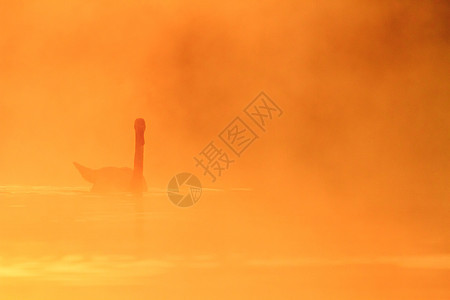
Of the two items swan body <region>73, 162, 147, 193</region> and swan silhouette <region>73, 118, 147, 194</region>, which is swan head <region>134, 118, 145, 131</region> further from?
swan body <region>73, 162, 147, 193</region>

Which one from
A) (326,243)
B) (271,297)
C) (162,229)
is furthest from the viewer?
(162,229)

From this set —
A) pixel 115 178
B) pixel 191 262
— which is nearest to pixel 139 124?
pixel 115 178

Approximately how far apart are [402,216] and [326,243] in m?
3.45

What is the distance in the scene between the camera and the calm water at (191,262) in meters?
4.53

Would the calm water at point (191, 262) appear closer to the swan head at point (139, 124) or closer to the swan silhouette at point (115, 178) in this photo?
the swan silhouette at point (115, 178)

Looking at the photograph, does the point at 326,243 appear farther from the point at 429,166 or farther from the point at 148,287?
the point at 429,166

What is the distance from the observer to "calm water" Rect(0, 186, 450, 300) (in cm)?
453

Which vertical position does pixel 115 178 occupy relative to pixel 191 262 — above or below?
above

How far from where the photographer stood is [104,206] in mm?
11172

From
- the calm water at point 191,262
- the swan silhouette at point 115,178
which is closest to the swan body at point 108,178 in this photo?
the swan silhouette at point 115,178

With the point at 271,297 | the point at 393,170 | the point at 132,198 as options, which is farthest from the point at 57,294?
the point at 393,170

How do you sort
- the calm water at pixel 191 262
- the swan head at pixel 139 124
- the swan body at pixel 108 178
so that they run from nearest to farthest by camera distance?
1. the calm water at pixel 191 262
2. the swan body at pixel 108 178
3. the swan head at pixel 139 124

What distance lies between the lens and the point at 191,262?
5.75m

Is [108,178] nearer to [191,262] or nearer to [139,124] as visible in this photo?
[139,124]
